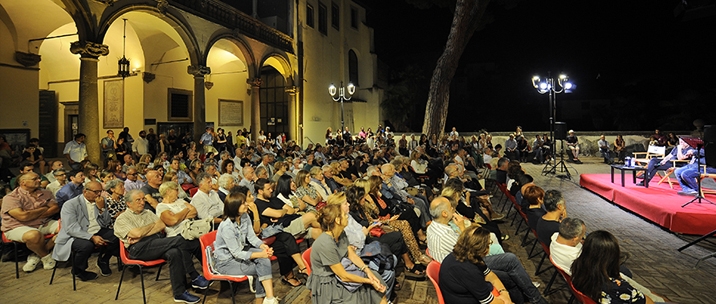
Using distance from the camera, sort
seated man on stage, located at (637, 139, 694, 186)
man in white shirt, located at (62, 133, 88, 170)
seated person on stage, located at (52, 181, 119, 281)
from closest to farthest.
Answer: seated person on stage, located at (52, 181, 119, 281), seated man on stage, located at (637, 139, 694, 186), man in white shirt, located at (62, 133, 88, 170)

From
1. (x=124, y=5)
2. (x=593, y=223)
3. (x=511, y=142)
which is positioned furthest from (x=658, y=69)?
(x=124, y=5)

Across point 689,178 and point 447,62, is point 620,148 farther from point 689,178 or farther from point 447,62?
point 689,178

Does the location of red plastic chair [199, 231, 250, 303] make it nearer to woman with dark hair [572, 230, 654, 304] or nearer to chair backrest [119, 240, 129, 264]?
chair backrest [119, 240, 129, 264]

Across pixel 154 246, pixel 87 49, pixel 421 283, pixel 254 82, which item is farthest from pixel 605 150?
pixel 87 49

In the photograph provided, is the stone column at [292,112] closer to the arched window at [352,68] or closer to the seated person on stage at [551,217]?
the arched window at [352,68]

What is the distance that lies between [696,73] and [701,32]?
6.77 ft

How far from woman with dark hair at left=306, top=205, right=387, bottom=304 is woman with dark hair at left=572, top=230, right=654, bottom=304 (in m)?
1.36

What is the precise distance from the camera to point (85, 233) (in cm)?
383

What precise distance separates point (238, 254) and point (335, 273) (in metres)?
0.93

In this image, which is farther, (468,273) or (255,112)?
(255,112)

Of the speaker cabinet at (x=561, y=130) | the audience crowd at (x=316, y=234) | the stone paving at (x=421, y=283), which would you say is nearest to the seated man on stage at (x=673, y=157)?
the stone paving at (x=421, y=283)

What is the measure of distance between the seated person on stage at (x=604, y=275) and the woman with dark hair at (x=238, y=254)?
7.68ft

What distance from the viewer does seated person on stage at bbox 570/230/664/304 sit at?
2.32 meters

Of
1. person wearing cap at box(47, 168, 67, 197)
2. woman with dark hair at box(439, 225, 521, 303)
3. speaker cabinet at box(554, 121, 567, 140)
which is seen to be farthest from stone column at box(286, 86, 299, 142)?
woman with dark hair at box(439, 225, 521, 303)
